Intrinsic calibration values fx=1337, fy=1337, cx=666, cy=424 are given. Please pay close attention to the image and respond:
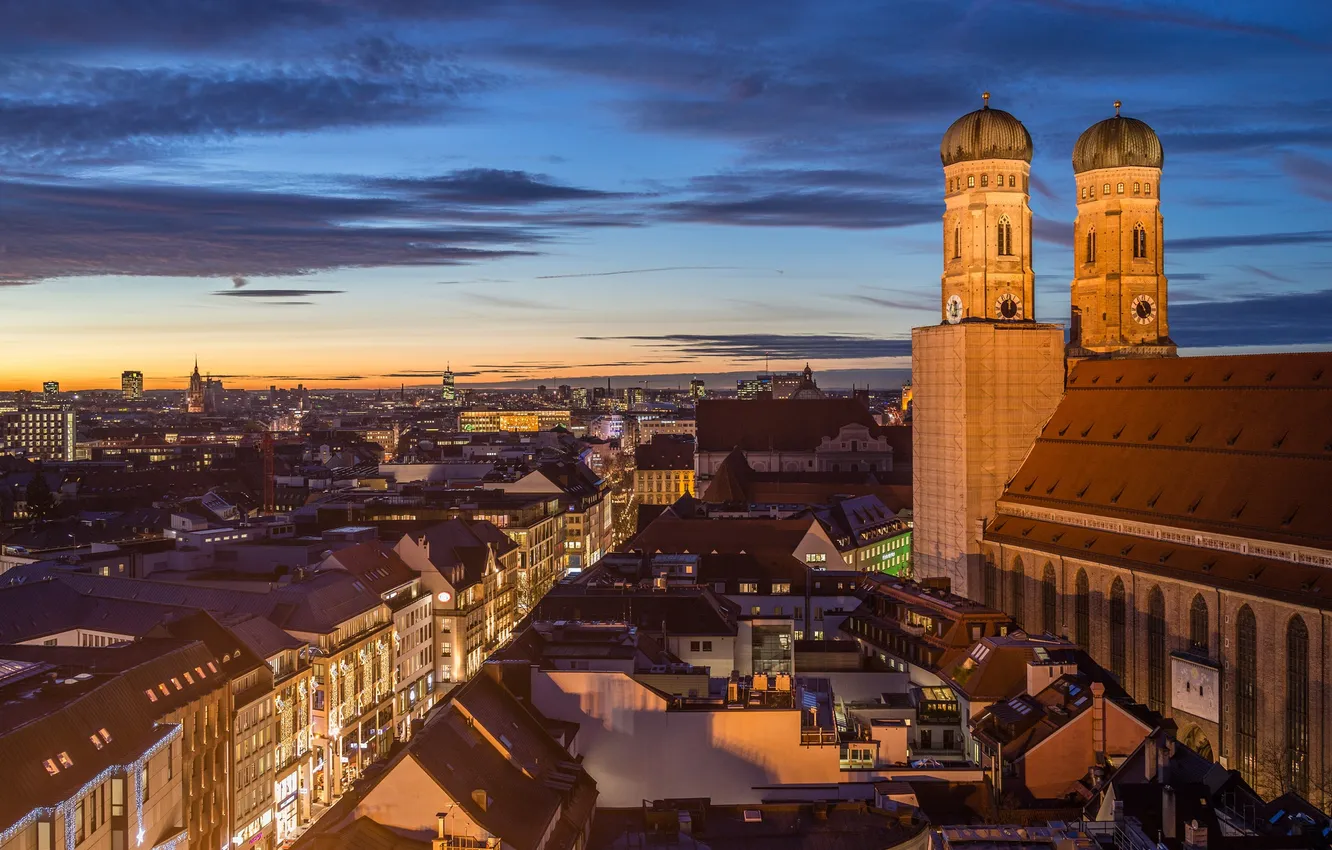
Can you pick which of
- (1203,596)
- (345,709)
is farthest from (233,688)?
(1203,596)

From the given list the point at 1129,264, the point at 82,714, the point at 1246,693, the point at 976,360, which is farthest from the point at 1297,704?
the point at 82,714

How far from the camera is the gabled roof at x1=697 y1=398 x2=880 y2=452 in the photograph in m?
150

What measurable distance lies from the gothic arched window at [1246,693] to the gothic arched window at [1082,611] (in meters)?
11.5

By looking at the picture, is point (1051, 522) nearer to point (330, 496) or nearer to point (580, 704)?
point (580, 704)

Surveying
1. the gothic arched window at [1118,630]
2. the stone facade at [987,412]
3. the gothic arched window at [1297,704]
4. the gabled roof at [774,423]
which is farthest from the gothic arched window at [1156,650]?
the gabled roof at [774,423]

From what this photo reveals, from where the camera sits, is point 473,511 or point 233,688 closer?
point 233,688

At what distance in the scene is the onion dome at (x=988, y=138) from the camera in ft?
278

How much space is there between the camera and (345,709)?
229 feet

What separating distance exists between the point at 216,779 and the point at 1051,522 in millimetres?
46429

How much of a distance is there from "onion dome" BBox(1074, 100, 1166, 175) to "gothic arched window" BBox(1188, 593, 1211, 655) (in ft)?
122

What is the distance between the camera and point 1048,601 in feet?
238

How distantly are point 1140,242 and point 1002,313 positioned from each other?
37.0 ft

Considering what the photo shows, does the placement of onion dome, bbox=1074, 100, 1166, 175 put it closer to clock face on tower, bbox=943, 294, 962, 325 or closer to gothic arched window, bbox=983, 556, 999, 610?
clock face on tower, bbox=943, 294, 962, 325

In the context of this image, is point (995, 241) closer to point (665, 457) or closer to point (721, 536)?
point (721, 536)
